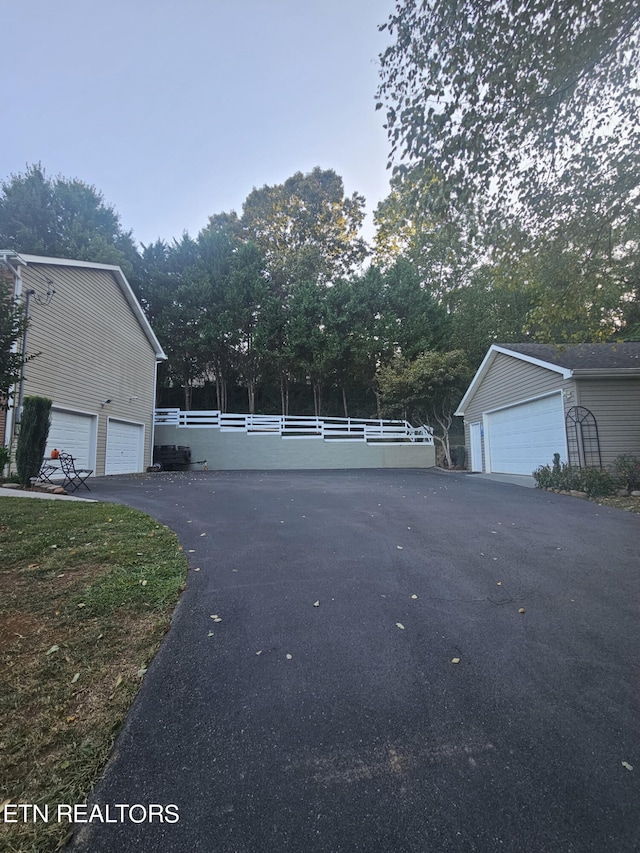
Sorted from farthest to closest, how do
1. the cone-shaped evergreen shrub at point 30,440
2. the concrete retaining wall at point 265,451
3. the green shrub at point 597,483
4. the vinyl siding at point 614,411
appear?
the concrete retaining wall at point 265,451 → the vinyl siding at point 614,411 → the cone-shaped evergreen shrub at point 30,440 → the green shrub at point 597,483

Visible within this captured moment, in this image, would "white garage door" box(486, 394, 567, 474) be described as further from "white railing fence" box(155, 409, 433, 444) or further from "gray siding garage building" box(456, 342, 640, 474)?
"white railing fence" box(155, 409, 433, 444)

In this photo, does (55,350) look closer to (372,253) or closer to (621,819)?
(621,819)

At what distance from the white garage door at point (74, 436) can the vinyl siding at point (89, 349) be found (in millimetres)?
243

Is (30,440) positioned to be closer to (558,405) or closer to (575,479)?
(575,479)

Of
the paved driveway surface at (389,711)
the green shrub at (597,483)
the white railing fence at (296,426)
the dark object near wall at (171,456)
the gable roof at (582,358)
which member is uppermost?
the gable roof at (582,358)

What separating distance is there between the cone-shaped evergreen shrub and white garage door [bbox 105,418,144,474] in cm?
420

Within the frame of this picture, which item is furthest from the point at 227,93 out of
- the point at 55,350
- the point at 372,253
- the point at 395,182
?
the point at 372,253

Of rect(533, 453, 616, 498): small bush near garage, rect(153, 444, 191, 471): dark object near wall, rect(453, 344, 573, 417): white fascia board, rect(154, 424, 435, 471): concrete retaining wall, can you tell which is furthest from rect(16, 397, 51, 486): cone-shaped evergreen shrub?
rect(453, 344, 573, 417): white fascia board

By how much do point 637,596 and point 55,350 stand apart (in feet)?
42.6

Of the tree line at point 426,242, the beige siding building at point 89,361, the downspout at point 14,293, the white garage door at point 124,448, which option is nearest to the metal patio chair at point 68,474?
the beige siding building at point 89,361

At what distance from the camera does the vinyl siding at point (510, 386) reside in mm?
10391

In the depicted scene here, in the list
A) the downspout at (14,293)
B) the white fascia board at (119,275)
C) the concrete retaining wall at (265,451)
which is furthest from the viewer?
the concrete retaining wall at (265,451)

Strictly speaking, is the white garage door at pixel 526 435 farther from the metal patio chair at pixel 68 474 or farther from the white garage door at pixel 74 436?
the white garage door at pixel 74 436

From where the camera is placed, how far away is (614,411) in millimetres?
9633
